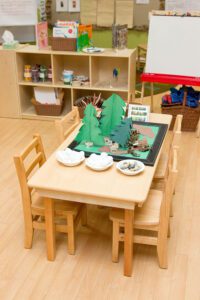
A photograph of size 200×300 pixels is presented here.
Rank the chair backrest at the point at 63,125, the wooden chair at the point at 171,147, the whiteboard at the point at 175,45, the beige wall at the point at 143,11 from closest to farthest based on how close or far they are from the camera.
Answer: the wooden chair at the point at 171,147, the chair backrest at the point at 63,125, the whiteboard at the point at 175,45, the beige wall at the point at 143,11

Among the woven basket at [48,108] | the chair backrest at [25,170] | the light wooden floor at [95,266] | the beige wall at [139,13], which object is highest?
the beige wall at [139,13]

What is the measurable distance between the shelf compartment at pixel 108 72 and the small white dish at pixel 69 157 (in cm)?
217

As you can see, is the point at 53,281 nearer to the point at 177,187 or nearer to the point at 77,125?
the point at 77,125

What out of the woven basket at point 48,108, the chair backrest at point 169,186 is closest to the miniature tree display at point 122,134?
the chair backrest at point 169,186

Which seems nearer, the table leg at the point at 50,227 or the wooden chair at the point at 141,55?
the table leg at the point at 50,227

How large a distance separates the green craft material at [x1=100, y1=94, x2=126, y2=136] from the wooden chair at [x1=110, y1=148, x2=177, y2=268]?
47cm

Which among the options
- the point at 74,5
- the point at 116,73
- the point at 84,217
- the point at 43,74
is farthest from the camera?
the point at 74,5

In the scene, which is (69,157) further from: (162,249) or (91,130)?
(162,249)

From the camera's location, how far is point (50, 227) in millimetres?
2430

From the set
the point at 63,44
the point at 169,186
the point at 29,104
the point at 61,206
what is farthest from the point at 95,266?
the point at 29,104

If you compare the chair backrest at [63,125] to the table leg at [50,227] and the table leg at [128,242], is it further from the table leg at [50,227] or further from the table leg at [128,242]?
the table leg at [128,242]

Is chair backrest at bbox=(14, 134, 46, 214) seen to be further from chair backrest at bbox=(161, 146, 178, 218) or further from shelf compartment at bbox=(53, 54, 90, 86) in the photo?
shelf compartment at bbox=(53, 54, 90, 86)

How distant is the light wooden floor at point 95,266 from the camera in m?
2.29

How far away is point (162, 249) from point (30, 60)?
325cm
